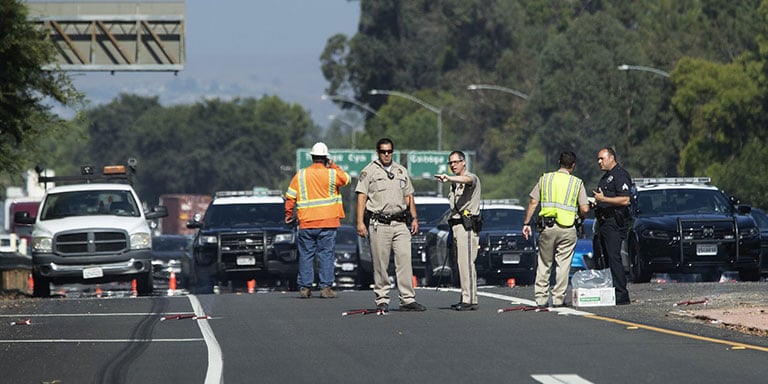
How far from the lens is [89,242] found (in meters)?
27.7

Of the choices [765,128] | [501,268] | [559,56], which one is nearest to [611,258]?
[501,268]

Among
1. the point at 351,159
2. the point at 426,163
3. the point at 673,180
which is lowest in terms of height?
the point at 673,180

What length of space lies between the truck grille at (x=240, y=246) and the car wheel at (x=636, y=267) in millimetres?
6914

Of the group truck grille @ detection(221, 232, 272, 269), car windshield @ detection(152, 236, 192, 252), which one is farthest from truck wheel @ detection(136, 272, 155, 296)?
car windshield @ detection(152, 236, 192, 252)

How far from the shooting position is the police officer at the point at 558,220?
62.9 ft

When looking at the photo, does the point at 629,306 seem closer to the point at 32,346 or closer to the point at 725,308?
the point at 725,308

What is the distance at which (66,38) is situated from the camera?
44.5m

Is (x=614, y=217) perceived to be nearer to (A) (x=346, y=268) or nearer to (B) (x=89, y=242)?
(B) (x=89, y=242)

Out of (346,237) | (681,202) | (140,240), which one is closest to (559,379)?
(681,202)

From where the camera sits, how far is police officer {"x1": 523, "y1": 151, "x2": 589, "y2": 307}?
19172 millimetres

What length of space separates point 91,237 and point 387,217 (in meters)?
9.88

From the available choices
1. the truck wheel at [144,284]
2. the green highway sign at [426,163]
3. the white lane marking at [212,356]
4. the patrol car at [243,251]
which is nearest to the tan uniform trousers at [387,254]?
the white lane marking at [212,356]

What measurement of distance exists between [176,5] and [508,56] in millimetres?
60781

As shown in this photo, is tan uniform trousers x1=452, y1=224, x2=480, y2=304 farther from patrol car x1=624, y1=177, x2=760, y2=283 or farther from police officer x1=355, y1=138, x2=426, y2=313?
patrol car x1=624, y1=177, x2=760, y2=283
